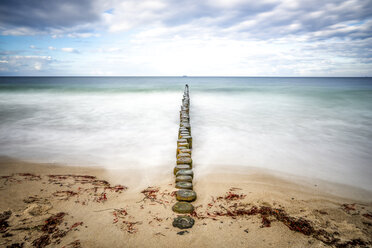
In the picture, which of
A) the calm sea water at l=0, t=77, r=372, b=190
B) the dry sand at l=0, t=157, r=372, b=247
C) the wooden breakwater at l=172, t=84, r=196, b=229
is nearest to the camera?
the dry sand at l=0, t=157, r=372, b=247

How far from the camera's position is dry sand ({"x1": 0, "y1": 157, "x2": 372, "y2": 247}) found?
2.35 m

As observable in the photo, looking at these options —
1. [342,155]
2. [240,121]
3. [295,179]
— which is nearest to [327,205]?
[295,179]

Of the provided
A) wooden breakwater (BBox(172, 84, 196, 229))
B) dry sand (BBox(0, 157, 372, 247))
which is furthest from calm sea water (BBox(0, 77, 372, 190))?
dry sand (BBox(0, 157, 372, 247))

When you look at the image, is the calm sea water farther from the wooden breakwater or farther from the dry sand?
the dry sand

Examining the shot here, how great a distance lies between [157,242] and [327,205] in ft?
8.63

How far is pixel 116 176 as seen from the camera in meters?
4.11

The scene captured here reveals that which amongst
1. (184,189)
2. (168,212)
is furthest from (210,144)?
(168,212)

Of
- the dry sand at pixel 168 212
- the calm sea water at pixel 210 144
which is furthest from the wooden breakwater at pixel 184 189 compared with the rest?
the calm sea water at pixel 210 144

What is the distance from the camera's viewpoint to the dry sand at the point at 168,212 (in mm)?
2350

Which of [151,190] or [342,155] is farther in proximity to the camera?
[342,155]

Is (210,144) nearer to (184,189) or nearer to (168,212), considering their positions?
(184,189)

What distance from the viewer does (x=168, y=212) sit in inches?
111

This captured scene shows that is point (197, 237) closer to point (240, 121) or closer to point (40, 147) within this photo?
point (40, 147)

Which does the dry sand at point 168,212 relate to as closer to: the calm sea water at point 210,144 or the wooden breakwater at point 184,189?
the wooden breakwater at point 184,189
